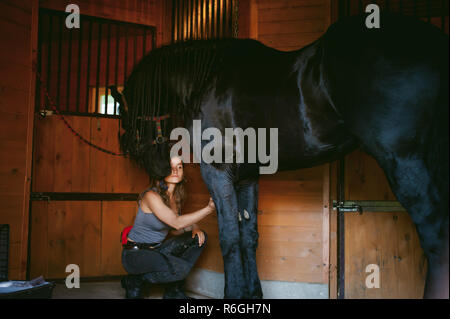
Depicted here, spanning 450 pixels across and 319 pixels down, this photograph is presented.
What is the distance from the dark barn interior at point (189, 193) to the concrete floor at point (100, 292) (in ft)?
0.07

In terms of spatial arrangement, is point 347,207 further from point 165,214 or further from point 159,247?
point 159,247

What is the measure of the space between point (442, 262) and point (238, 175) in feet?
3.38

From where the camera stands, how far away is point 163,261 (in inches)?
103

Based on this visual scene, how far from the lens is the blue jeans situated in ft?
8.57

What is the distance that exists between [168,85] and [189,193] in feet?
3.32

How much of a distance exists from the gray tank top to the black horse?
1.04 ft

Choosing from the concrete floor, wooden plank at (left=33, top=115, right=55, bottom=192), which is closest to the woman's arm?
the concrete floor

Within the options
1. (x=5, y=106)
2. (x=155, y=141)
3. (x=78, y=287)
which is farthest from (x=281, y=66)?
(x=78, y=287)

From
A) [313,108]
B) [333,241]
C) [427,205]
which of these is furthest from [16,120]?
[427,205]

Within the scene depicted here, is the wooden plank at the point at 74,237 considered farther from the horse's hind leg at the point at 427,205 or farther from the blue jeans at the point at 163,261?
the horse's hind leg at the point at 427,205

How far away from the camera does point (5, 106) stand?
2938 mm

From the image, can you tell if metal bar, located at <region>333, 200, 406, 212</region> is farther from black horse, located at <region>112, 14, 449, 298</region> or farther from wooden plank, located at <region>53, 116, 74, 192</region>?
wooden plank, located at <region>53, 116, 74, 192</region>

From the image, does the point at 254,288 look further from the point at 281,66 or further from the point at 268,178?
the point at 281,66

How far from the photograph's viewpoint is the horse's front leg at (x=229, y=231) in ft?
6.68
